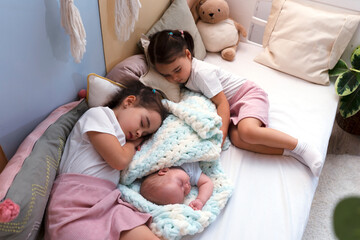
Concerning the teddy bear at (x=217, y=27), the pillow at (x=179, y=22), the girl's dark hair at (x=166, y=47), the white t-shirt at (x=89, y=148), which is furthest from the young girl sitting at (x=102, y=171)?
the teddy bear at (x=217, y=27)

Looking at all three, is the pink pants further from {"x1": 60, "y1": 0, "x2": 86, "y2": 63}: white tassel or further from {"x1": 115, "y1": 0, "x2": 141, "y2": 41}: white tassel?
{"x1": 60, "y1": 0, "x2": 86, "y2": 63}: white tassel

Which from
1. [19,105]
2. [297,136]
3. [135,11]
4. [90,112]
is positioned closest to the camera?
[19,105]

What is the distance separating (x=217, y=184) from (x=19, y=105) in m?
0.78

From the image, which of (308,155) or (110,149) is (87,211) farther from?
(308,155)

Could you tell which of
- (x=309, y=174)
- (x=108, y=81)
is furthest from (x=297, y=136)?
(x=108, y=81)

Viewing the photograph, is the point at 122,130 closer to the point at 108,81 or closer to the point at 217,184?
the point at 108,81

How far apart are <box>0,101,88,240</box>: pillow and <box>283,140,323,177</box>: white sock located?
0.96 meters

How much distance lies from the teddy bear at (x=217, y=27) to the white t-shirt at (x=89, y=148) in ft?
3.37

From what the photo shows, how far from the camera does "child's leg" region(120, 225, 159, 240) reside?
0.95 m

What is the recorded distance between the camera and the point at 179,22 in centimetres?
170

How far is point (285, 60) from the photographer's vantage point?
184cm

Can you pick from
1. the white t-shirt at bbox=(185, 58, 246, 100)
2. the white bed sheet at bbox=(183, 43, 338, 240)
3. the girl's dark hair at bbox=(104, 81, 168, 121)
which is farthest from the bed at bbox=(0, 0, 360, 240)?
the white t-shirt at bbox=(185, 58, 246, 100)

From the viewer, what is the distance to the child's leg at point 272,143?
4.23ft

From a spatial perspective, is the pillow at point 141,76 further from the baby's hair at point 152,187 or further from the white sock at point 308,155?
the white sock at point 308,155
